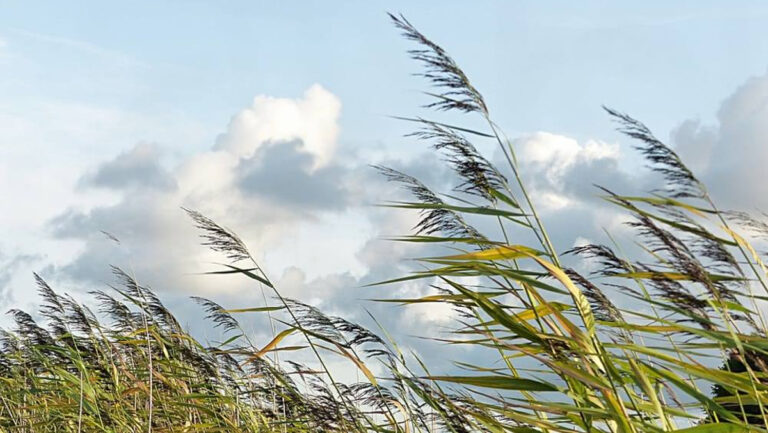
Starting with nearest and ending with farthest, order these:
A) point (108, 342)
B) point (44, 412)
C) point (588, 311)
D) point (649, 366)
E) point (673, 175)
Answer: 1. point (588, 311)
2. point (649, 366)
3. point (673, 175)
4. point (108, 342)
5. point (44, 412)

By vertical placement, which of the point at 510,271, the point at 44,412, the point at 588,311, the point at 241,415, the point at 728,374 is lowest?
the point at 728,374

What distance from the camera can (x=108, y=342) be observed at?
15.4ft

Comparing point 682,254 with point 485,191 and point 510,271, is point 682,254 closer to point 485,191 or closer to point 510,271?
point 510,271

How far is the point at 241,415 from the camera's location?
386 centimetres

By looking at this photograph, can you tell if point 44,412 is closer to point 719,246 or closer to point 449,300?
point 449,300

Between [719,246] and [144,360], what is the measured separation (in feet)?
11.6

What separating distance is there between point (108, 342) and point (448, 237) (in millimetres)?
2726

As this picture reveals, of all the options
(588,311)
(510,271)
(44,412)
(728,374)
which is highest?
(44,412)

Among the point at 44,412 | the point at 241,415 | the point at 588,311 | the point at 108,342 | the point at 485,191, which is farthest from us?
the point at 44,412

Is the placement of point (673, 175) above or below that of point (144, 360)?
below

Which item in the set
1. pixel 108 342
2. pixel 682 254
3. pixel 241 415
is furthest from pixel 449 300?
pixel 108 342

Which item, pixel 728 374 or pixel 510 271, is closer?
pixel 728 374

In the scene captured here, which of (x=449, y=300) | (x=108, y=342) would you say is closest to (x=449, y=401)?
(x=449, y=300)

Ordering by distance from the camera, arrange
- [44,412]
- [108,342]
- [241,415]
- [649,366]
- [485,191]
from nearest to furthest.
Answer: [649,366], [485,191], [241,415], [108,342], [44,412]
